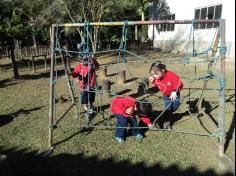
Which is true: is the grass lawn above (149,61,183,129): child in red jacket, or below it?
below

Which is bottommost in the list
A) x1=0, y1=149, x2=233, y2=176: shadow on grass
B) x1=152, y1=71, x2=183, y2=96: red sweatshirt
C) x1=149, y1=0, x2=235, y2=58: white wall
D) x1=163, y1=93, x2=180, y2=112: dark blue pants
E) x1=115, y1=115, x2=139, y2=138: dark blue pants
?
x1=0, y1=149, x2=233, y2=176: shadow on grass

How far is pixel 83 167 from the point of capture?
466 cm

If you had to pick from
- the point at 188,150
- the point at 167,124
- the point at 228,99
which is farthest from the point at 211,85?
the point at 188,150

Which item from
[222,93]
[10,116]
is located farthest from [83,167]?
[10,116]

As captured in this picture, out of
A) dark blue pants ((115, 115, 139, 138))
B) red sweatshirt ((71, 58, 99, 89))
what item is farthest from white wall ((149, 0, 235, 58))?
dark blue pants ((115, 115, 139, 138))

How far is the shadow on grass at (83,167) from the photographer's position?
446 centimetres

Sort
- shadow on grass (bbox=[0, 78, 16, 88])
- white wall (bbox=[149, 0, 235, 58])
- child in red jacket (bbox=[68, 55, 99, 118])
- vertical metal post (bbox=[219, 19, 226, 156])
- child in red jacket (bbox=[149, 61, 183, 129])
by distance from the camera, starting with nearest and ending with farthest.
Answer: vertical metal post (bbox=[219, 19, 226, 156])
child in red jacket (bbox=[149, 61, 183, 129])
child in red jacket (bbox=[68, 55, 99, 118])
shadow on grass (bbox=[0, 78, 16, 88])
white wall (bbox=[149, 0, 235, 58])

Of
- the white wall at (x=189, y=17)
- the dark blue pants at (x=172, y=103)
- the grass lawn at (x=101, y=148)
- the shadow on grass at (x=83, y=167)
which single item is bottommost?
the shadow on grass at (x=83, y=167)

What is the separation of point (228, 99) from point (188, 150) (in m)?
2.74

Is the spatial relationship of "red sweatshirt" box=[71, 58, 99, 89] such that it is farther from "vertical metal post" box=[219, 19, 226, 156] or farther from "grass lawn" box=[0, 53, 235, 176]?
"vertical metal post" box=[219, 19, 226, 156]

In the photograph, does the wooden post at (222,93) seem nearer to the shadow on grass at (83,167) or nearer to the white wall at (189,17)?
the shadow on grass at (83,167)

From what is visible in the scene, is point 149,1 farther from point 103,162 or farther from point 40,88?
point 103,162

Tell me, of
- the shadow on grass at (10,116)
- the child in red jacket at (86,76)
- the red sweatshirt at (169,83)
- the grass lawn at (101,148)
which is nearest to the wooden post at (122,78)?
the grass lawn at (101,148)

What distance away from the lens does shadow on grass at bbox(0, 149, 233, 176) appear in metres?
4.46
